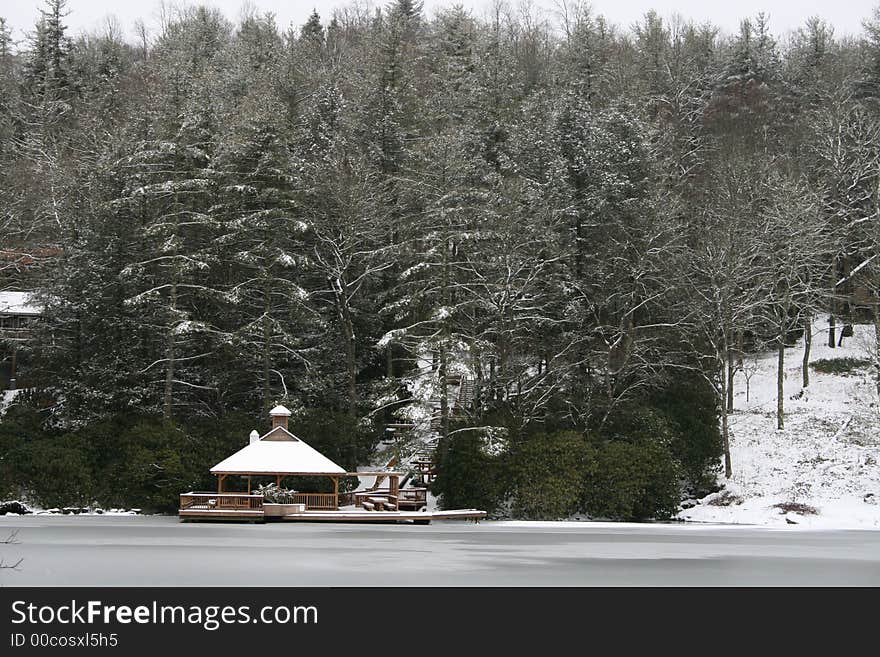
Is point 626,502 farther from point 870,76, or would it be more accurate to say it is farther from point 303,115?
point 870,76

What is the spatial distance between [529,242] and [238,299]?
1044cm

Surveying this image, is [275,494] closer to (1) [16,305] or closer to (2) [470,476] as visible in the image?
(2) [470,476]

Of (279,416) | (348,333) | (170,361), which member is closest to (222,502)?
(279,416)

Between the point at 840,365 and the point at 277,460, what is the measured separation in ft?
81.9

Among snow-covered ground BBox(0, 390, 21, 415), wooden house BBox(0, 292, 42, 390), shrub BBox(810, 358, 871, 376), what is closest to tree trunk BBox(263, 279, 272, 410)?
snow-covered ground BBox(0, 390, 21, 415)

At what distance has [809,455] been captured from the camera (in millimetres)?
32531

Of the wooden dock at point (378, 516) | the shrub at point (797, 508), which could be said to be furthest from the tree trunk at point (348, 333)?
the shrub at point (797, 508)

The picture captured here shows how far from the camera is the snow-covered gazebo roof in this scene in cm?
2814

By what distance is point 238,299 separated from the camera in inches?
1284

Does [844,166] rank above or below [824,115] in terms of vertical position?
below

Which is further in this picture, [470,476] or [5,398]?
[5,398]

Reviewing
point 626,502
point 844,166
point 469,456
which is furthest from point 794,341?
point 469,456

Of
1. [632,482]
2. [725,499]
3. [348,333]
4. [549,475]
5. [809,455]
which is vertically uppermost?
[348,333]
